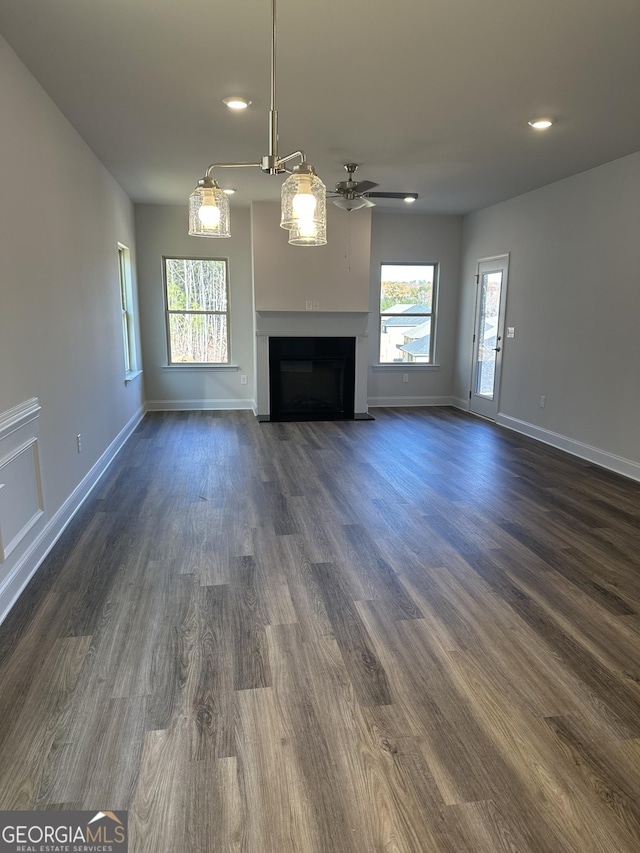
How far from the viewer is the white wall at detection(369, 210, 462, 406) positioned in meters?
7.43

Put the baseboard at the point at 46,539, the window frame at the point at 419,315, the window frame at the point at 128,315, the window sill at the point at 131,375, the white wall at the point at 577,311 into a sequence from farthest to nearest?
the window frame at the point at 419,315 < the window frame at the point at 128,315 < the window sill at the point at 131,375 < the white wall at the point at 577,311 < the baseboard at the point at 46,539

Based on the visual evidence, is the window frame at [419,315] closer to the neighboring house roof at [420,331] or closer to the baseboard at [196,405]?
the neighboring house roof at [420,331]

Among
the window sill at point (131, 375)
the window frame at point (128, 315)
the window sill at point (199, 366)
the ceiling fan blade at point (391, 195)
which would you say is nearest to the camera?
the ceiling fan blade at point (391, 195)

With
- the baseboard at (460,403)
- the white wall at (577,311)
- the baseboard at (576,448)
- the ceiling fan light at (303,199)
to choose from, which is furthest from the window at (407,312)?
the ceiling fan light at (303,199)

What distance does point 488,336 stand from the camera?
23.1ft

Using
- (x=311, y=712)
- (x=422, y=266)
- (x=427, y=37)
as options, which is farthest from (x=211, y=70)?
(x=422, y=266)

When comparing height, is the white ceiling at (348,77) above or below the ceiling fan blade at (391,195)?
above

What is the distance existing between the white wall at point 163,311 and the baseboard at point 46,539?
2515 mm

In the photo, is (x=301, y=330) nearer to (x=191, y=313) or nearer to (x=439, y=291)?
(x=191, y=313)

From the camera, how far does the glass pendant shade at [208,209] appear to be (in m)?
2.08

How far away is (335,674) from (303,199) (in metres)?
1.78

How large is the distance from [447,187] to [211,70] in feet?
11.4

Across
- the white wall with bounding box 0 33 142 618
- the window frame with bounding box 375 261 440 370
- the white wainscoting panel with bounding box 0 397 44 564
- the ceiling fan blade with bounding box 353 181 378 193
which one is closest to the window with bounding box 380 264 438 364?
the window frame with bounding box 375 261 440 370

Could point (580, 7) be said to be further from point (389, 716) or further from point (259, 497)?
point (259, 497)
